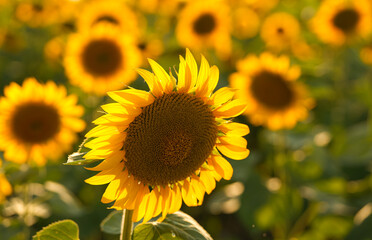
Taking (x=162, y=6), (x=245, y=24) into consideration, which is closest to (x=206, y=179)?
(x=245, y=24)

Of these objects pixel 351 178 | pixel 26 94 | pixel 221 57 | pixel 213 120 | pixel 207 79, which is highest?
pixel 207 79

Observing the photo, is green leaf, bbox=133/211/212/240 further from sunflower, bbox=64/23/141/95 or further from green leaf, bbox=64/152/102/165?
sunflower, bbox=64/23/141/95

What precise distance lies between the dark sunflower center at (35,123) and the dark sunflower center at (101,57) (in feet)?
3.50

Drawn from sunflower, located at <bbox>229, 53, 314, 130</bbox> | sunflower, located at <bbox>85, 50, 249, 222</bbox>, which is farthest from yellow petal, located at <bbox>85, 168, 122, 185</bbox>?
sunflower, located at <bbox>229, 53, 314, 130</bbox>

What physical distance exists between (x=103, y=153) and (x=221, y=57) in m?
4.01

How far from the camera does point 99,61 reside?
12.8 feet

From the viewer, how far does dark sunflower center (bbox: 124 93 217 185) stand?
4.16 feet

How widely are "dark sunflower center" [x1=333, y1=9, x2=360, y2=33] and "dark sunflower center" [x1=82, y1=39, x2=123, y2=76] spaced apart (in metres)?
2.30

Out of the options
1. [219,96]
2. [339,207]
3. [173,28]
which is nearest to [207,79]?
[219,96]

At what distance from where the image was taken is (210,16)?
4.79 m

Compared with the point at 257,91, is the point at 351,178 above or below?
below

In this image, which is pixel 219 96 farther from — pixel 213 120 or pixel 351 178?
pixel 351 178

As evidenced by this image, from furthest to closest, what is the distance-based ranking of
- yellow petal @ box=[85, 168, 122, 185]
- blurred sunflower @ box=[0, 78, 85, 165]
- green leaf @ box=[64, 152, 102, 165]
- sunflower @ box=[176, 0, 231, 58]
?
sunflower @ box=[176, 0, 231, 58] → blurred sunflower @ box=[0, 78, 85, 165] → yellow petal @ box=[85, 168, 122, 185] → green leaf @ box=[64, 152, 102, 165]

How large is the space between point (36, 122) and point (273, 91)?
1.79m
